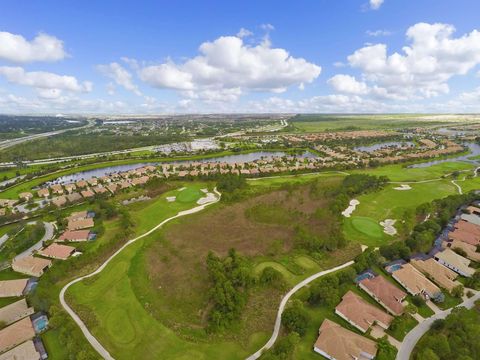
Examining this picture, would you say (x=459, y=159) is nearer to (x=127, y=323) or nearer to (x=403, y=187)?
(x=403, y=187)

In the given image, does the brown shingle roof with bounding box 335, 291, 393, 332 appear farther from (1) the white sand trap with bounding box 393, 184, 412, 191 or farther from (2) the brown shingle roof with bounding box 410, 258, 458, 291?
(1) the white sand trap with bounding box 393, 184, 412, 191

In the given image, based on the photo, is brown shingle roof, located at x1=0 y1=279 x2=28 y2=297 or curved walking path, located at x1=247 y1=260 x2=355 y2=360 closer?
curved walking path, located at x1=247 y1=260 x2=355 y2=360

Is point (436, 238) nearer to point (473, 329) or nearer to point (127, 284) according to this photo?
point (473, 329)

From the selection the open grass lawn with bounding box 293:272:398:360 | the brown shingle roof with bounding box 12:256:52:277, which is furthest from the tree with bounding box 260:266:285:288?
the brown shingle roof with bounding box 12:256:52:277

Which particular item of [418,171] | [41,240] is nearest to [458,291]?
[41,240]

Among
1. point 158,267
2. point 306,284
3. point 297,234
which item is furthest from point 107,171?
point 306,284
